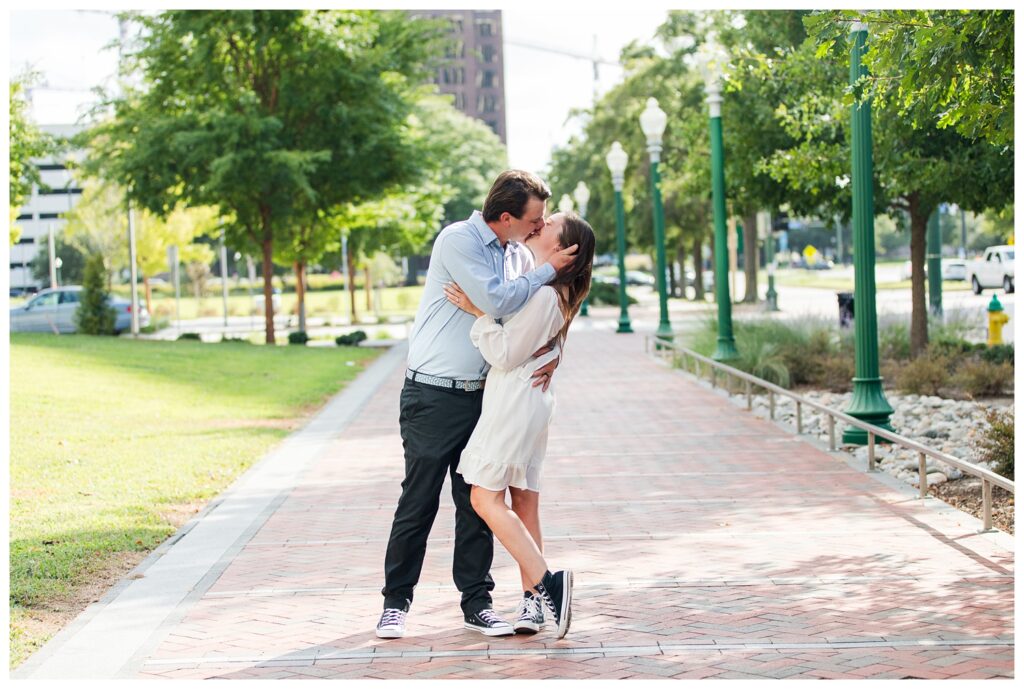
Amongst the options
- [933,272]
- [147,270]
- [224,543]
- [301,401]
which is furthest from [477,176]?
[224,543]

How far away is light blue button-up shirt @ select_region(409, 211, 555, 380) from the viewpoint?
17.0 feet

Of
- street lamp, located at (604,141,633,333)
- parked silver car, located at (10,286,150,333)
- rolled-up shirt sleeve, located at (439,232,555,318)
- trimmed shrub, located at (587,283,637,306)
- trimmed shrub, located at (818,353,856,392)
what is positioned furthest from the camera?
trimmed shrub, located at (587,283,637,306)

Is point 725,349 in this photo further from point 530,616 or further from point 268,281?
point 268,281

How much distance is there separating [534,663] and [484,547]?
0.68 m

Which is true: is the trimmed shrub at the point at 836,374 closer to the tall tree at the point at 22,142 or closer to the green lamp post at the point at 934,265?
the green lamp post at the point at 934,265

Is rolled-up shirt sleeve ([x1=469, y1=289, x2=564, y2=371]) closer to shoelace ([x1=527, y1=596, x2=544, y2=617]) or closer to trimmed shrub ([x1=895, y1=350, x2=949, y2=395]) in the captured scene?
shoelace ([x1=527, y1=596, x2=544, y2=617])

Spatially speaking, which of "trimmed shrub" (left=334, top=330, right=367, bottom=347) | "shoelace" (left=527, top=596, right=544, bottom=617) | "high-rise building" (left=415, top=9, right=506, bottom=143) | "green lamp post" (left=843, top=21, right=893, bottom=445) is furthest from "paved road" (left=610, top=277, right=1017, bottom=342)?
"high-rise building" (left=415, top=9, right=506, bottom=143)

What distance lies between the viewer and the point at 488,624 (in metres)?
5.55

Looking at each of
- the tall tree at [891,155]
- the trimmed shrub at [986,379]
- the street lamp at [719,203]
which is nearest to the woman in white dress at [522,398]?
the tall tree at [891,155]

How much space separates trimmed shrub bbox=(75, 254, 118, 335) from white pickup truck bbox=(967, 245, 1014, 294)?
28823 mm

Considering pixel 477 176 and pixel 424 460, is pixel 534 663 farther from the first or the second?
pixel 477 176

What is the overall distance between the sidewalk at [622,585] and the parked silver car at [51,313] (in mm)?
26064

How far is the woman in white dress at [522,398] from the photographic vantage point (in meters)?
5.23

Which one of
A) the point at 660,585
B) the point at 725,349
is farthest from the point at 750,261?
the point at 660,585
